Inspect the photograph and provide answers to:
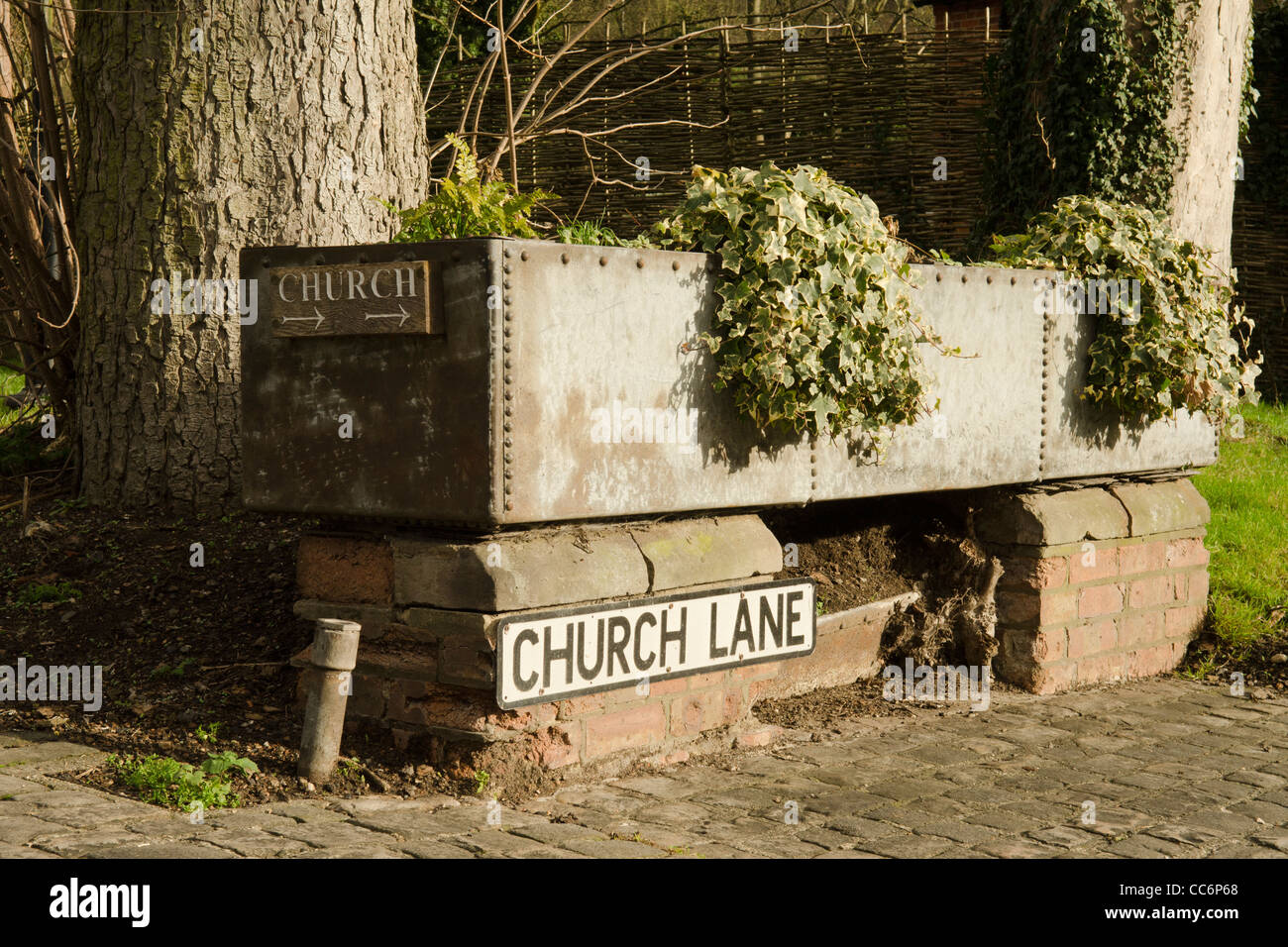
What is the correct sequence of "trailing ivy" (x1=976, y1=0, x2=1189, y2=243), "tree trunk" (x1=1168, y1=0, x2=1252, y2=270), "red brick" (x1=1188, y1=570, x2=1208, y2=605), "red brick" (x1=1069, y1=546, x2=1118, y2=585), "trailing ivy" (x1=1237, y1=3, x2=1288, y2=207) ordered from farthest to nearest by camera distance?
"trailing ivy" (x1=1237, y1=3, x2=1288, y2=207), "tree trunk" (x1=1168, y1=0, x2=1252, y2=270), "trailing ivy" (x1=976, y1=0, x2=1189, y2=243), "red brick" (x1=1188, y1=570, x2=1208, y2=605), "red brick" (x1=1069, y1=546, x2=1118, y2=585)

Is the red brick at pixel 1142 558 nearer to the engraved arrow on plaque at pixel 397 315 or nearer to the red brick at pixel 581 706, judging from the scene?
the red brick at pixel 581 706

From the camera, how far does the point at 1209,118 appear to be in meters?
7.38

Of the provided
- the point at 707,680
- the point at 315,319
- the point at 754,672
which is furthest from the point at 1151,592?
the point at 315,319

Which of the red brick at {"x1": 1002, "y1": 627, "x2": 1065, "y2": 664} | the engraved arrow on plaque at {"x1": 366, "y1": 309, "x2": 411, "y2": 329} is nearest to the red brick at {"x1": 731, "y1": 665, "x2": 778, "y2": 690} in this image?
the red brick at {"x1": 1002, "y1": 627, "x2": 1065, "y2": 664}

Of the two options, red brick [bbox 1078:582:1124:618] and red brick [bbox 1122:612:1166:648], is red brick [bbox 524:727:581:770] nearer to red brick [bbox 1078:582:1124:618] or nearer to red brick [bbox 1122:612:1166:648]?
red brick [bbox 1078:582:1124:618]

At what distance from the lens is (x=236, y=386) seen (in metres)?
5.62

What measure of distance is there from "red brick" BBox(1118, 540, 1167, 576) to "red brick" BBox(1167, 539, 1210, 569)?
57mm

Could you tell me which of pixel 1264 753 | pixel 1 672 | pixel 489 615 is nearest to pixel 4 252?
pixel 1 672

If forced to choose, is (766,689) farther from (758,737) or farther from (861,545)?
(861,545)

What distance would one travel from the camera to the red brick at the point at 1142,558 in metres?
6.21

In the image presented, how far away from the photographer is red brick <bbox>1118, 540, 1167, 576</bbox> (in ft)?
20.4

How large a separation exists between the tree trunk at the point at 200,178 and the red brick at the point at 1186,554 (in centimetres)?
380

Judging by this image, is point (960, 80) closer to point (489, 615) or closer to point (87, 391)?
point (87, 391)

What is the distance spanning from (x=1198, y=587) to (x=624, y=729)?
3.58m
